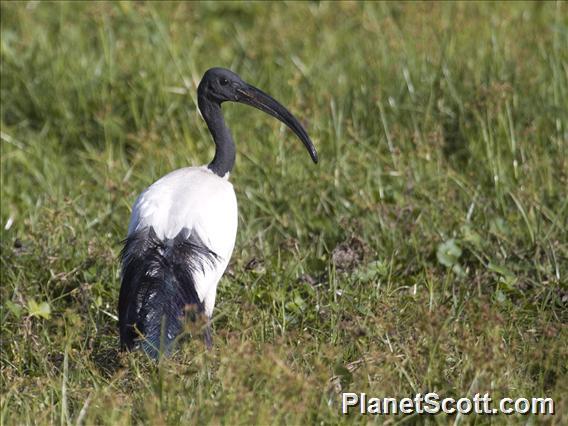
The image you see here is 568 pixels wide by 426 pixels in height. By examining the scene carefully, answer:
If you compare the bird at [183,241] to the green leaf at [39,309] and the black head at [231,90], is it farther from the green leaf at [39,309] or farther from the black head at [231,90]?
the green leaf at [39,309]

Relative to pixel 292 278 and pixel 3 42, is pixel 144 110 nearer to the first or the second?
pixel 3 42

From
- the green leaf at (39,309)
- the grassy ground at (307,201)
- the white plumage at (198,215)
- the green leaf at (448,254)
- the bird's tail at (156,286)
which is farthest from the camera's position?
the green leaf at (448,254)

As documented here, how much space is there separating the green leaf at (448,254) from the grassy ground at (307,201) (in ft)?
0.04

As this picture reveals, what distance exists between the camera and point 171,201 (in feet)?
15.6

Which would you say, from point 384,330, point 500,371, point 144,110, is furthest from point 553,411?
point 144,110

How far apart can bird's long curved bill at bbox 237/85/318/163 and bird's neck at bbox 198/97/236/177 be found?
0.43 feet

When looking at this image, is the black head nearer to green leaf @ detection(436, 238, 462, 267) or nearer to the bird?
the bird

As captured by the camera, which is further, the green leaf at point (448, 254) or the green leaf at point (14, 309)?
the green leaf at point (448, 254)

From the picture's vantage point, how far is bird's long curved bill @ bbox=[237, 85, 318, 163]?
521 centimetres

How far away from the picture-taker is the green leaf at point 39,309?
486cm

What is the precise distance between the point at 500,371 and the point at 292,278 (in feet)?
5.13

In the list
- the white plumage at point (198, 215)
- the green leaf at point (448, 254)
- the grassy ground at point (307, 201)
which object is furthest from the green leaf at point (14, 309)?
the green leaf at point (448, 254)

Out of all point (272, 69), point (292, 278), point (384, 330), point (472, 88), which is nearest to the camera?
point (384, 330)

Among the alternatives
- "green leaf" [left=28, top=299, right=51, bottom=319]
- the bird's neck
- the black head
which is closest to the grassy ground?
"green leaf" [left=28, top=299, right=51, bottom=319]
